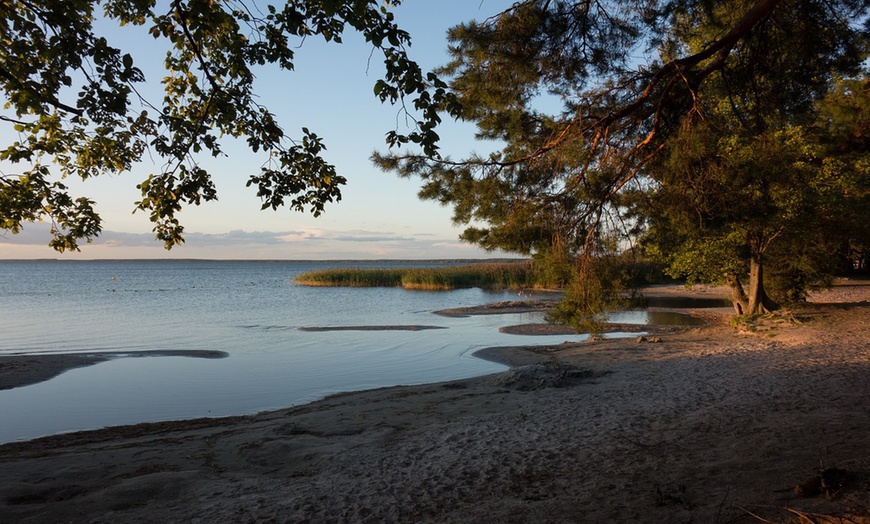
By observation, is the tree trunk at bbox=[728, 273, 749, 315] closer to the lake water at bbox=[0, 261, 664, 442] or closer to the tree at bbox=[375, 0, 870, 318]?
the lake water at bbox=[0, 261, 664, 442]

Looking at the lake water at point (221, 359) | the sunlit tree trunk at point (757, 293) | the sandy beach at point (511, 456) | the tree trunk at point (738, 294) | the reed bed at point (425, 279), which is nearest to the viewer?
the sandy beach at point (511, 456)

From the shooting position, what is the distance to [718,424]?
5.99 meters

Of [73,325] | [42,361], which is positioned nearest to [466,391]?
[42,361]

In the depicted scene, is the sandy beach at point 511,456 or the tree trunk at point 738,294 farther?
the tree trunk at point 738,294

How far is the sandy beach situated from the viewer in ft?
13.7

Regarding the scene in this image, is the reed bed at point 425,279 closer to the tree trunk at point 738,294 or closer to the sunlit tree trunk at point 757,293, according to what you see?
the tree trunk at point 738,294

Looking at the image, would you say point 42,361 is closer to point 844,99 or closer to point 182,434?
point 182,434

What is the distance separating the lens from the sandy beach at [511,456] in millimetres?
4164

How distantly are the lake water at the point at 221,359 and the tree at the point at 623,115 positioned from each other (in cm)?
556

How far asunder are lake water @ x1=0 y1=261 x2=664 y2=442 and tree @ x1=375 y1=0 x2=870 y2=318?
5.56 meters

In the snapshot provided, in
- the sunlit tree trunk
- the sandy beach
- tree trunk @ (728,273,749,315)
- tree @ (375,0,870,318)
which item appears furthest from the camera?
tree trunk @ (728,273,749,315)

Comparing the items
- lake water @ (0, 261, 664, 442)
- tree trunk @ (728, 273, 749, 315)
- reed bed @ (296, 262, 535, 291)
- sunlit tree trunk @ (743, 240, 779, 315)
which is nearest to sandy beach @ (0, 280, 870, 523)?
lake water @ (0, 261, 664, 442)

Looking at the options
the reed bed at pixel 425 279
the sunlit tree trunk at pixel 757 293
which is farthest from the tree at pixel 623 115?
the reed bed at pixel 425 279

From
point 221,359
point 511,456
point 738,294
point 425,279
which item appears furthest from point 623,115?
point 425,279
